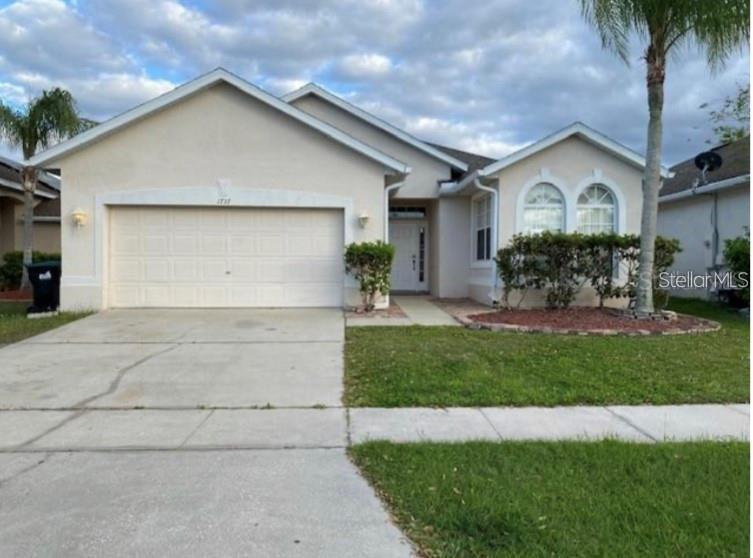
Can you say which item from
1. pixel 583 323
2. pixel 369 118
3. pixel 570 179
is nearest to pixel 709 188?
pixel 570 179

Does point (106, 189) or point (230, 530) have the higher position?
point (106, 189)

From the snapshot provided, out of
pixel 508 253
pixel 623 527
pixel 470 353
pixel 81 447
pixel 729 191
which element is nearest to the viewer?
pixel 623 527

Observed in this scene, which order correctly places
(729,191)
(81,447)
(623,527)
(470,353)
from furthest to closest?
1. (729,191)
2. (470,353)
3. (81,447)
4. (623,527)

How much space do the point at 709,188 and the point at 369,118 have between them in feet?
32.2

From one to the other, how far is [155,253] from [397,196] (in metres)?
6.90

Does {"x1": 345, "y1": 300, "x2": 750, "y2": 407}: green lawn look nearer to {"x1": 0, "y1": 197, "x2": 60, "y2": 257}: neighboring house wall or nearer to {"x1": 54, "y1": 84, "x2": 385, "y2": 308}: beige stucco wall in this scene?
{"x1": 54, "y1": 84, "x2": 385, "y2": 308}: beige stucco wall

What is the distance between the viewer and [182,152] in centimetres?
A: 1284

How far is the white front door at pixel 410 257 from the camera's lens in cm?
1800

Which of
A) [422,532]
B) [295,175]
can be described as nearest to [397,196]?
[295,175]

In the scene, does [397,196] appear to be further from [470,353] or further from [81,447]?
[81,447]

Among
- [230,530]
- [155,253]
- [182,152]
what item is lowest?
[230,530]

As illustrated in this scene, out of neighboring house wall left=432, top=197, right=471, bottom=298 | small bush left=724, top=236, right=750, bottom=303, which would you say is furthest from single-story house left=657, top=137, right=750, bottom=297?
neighboring house wall left=432, top=197, right=471, bottom=298

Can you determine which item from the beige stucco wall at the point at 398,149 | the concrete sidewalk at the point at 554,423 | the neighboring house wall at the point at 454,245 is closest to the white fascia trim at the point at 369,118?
the beige stucco wall at the point at 398,149

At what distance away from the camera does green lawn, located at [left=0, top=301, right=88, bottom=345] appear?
986 centimetres
